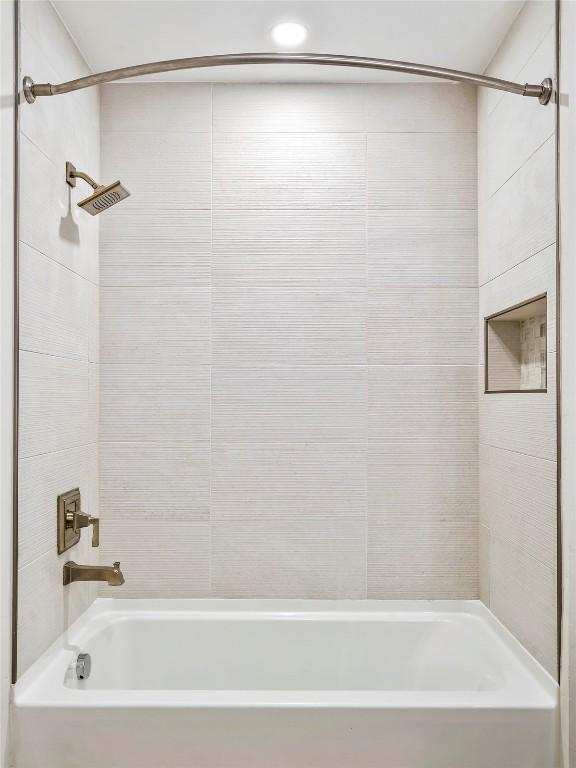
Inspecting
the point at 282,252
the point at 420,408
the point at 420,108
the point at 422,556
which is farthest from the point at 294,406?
the point at 420,108

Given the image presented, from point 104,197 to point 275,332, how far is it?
0.74m

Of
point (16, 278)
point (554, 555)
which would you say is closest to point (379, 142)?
point (16, 278)

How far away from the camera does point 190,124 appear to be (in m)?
2.25

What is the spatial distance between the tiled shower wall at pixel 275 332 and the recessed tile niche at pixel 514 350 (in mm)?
92

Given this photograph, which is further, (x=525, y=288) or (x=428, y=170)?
(x=428, y=170)

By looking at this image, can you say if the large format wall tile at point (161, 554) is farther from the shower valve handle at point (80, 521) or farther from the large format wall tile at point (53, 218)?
the large format wall tile at point (53, 218)

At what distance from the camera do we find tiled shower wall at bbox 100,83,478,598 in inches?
88.1

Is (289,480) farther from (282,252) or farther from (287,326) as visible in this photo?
(282,252)

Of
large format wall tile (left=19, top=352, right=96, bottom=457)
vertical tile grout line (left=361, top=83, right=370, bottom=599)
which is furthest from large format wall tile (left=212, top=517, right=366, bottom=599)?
large format wall tile (left=19, top=352, right=96, bottom=457)

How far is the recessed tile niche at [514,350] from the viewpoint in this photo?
77.4 inches

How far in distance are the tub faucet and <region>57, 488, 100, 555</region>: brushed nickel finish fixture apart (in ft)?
0.23

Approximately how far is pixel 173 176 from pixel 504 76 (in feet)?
3.77

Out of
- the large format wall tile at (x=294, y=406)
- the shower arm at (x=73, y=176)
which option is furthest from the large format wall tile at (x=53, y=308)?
the large format wall tile at (x=294, y=406)

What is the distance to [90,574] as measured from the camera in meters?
1.91
